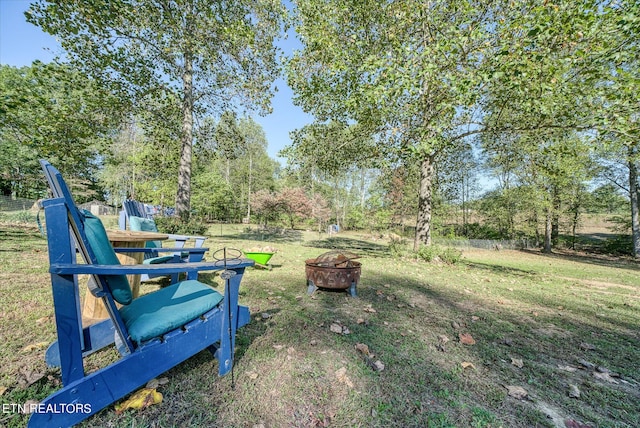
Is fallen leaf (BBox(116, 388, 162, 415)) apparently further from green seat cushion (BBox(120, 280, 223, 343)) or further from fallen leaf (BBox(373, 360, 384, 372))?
fallen leaf (BBox(373, 360, 384, 372))

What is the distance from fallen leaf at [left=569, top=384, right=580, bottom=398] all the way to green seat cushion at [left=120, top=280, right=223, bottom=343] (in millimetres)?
2709

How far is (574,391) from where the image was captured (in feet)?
6.29

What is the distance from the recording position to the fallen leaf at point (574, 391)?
1.87 metres

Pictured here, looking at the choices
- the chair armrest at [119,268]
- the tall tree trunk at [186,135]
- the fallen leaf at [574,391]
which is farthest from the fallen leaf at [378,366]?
the tall tree trunk at [186,135]

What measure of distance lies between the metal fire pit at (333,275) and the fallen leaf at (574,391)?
7.72ft

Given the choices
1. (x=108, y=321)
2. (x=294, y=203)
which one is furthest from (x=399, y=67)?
(x=294, y=203)

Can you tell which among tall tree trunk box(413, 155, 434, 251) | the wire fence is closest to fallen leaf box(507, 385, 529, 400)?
tall tree trunk box(413, 155, 434, 251)

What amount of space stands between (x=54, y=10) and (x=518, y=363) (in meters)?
11.2

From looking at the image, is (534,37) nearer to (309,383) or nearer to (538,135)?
(538,135)

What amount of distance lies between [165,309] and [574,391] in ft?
9.95

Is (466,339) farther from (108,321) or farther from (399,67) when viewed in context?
(399,67)

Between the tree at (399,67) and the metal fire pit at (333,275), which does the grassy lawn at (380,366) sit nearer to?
the metal fire pit at (333,275)

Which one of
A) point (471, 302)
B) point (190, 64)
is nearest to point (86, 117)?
point (190, 64)

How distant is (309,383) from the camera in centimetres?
184
